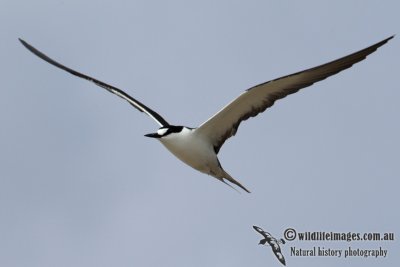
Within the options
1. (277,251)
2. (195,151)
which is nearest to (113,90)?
(195,151)

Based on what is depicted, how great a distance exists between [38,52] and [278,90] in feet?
18.7

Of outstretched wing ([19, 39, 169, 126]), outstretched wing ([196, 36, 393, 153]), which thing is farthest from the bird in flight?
outstretched wing ([19, 39, 169, 126])

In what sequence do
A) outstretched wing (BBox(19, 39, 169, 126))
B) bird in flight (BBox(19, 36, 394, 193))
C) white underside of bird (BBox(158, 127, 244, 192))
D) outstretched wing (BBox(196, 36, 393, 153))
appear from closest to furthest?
outstretched wing (BBox(196, 36, 393, 153)), bird in flight (BBox(19, 36, 394, 193)), white underside of bird (BBox(158, 127, 244, 192)), outstretched wing (BBox(19, 39, 169, 126))

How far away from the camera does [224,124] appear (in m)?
16.4

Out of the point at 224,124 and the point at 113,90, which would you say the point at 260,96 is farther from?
the point at 113,90

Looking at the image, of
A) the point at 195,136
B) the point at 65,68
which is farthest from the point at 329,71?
the point at 65,68

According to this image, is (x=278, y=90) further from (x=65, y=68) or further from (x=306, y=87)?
(x=65, y=68)

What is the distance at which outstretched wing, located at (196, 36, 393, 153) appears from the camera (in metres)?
15.0

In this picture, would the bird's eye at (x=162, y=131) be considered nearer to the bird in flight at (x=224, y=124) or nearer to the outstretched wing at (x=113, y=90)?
the bird in flight at (x=224, y=124)

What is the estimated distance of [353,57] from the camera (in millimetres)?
14781

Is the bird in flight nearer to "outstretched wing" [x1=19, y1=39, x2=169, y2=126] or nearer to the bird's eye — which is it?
the bird's eye

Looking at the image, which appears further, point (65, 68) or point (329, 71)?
point (65, 68)

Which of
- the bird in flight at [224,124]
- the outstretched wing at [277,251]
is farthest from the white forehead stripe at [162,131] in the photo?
the outstretched wing at [277,251]

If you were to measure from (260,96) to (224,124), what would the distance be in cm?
100
